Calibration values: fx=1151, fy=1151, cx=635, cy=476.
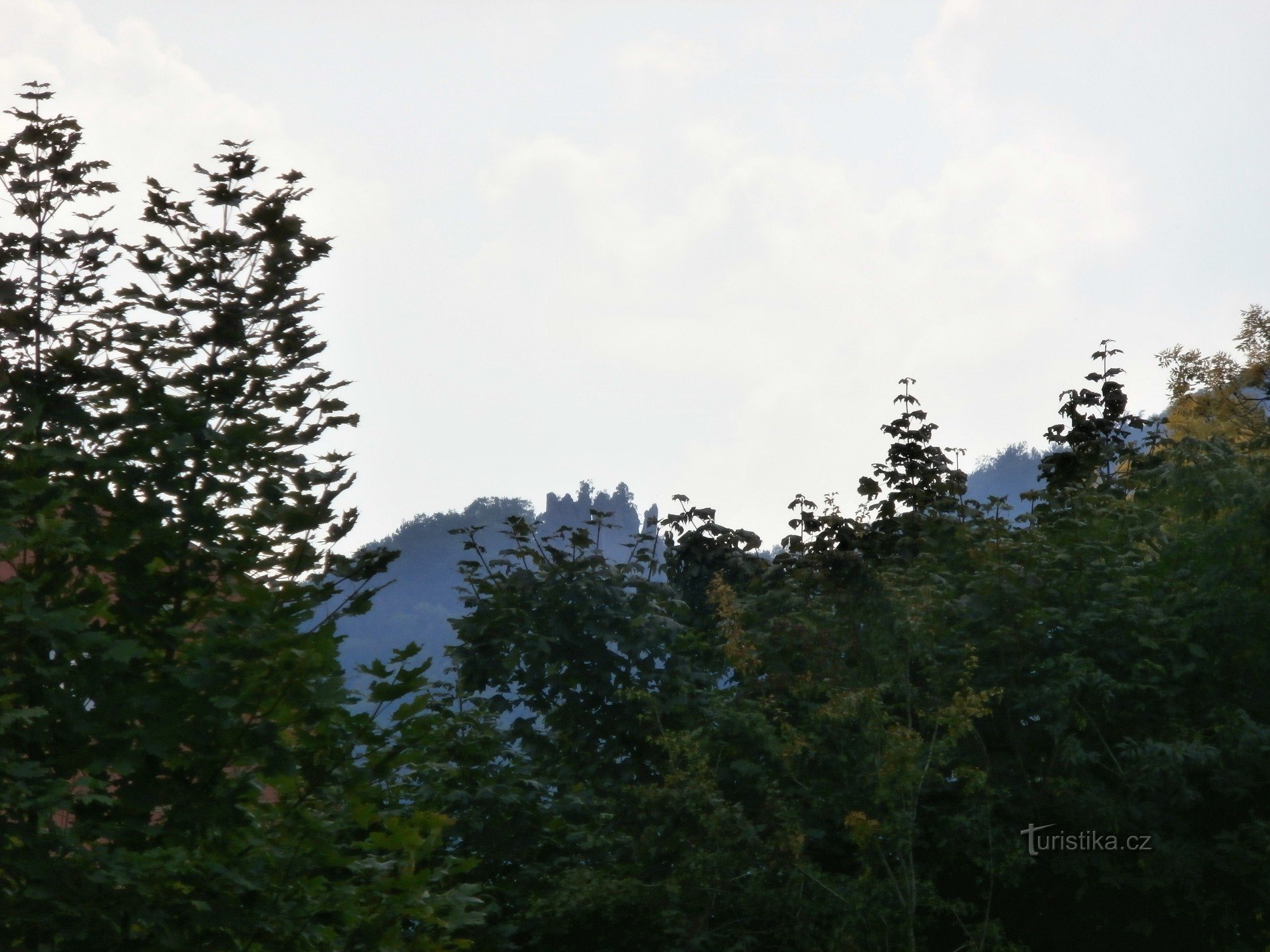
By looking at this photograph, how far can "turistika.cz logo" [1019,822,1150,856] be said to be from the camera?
356 inches

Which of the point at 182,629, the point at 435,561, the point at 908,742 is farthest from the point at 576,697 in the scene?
the point at 435,561

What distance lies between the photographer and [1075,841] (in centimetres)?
918

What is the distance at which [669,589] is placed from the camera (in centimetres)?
1085

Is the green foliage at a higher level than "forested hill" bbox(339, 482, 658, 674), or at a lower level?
lower

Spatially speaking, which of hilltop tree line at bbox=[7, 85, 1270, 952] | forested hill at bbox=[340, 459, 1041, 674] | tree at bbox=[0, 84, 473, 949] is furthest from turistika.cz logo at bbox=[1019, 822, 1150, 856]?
forested hill at bbox=[340, 459, 1041, 674]

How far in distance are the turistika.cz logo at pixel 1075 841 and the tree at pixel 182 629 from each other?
5.49m

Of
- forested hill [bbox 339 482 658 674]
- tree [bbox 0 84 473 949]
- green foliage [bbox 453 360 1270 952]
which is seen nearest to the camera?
tree [bbox 0 84 473 949]

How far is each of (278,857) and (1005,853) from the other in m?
6.25

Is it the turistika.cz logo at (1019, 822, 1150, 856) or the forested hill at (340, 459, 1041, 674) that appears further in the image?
the forested hill at (340, 459, 1041, 674)

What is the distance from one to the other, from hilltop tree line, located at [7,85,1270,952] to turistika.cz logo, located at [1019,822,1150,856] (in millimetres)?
42

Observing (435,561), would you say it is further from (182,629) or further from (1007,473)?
(182,629)

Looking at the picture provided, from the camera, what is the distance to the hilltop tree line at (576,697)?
449 cm

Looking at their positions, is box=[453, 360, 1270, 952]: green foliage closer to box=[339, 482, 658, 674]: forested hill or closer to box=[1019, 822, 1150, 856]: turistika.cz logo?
box=[1019, 822, 1150, 856]: turistika.cz logo

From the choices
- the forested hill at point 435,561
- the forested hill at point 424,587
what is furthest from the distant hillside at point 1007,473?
the forested hill at point 424,587
